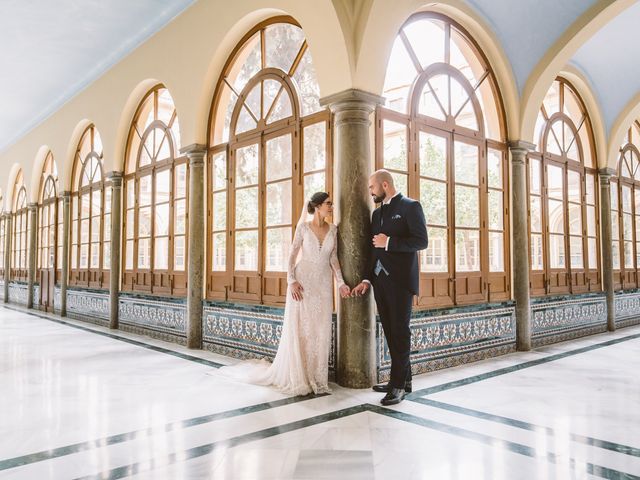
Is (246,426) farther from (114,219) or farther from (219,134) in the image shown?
(114,219)

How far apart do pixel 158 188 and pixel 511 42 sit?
533 cm

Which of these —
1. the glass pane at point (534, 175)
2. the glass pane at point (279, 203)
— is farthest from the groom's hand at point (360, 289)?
the glass pane at point (534, 175)

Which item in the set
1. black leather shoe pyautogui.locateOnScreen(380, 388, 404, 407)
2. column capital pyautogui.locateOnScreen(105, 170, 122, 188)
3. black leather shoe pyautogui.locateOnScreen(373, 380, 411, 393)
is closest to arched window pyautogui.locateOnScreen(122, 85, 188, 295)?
column capital pyautogui.locateOnScreen(105, 170, 122, 188)

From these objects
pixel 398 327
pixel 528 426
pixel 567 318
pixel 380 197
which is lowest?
pixel 528 426

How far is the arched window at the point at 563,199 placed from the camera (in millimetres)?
6789

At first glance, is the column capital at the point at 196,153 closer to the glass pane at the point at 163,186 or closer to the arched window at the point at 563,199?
the glass pane at the point at 163,186

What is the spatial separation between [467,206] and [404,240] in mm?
2177

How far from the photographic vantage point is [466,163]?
5746 millimetres

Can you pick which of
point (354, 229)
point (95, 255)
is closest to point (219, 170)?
point (354, 229)

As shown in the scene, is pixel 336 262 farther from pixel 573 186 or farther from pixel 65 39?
pixel 65 39

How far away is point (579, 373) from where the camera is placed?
195 inches

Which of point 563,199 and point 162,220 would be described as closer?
point 563,199

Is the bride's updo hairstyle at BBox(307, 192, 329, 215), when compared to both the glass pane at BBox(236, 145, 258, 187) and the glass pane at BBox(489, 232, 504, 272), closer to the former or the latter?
the glass pane at BBox(236, 145, 258, 187)

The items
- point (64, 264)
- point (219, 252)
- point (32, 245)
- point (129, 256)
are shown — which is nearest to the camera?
point (219, 252)
